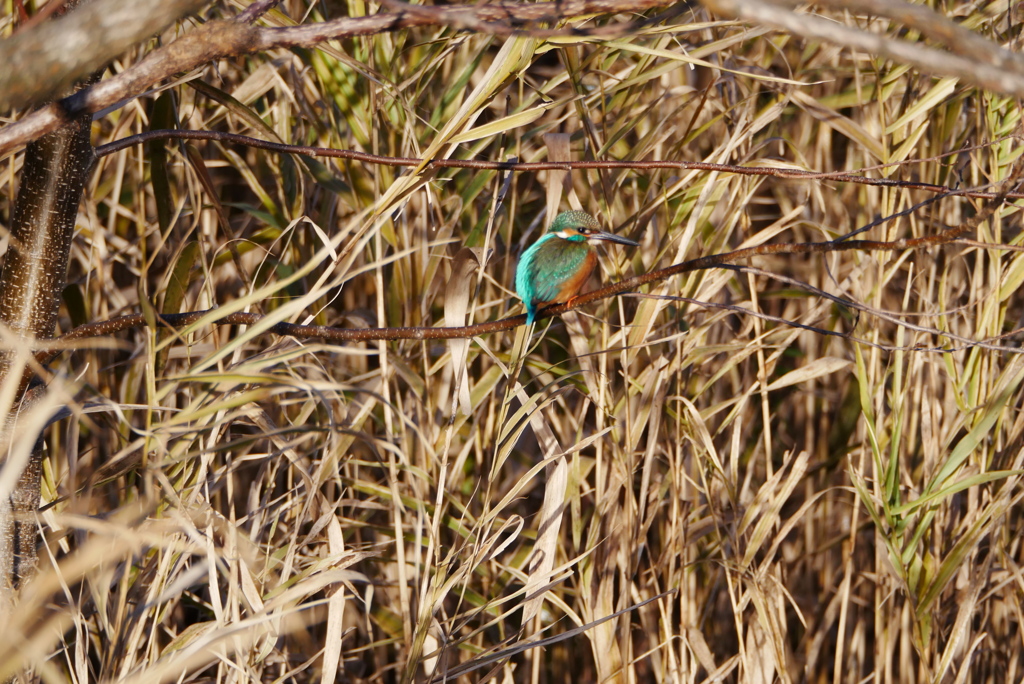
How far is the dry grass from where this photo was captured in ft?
5.34

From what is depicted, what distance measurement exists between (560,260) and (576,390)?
33 centimetres

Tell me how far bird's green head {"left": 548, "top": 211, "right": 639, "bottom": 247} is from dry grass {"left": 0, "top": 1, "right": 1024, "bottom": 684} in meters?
0.04

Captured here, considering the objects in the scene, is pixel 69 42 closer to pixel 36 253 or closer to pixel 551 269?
pixel 36 253

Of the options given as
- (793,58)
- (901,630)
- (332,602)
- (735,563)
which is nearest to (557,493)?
(332,602)

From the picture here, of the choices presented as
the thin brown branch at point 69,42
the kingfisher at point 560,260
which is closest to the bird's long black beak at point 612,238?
the kingfisher at point 560,260

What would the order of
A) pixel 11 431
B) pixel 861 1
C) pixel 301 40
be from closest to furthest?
pixel 861 1 < pixel 301 40 < pixel 11 431

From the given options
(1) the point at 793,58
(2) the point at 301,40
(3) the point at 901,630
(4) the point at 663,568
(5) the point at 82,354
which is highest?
(2) the point at 301,40

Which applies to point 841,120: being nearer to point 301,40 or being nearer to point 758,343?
point 758,343

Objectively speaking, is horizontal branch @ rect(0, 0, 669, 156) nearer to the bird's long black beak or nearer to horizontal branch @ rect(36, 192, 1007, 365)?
horizontal branch @ rect(36, 192, 1007, 365)

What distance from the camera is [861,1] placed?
2.46 feet

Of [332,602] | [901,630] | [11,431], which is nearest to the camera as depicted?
[11,431]

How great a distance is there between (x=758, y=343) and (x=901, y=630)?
0.89 meters

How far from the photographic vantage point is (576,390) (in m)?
2.05

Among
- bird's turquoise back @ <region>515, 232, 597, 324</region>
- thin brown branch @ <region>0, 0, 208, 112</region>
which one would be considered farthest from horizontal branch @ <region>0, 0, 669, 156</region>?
bird's turquoise back @ <region>515, 232, 597, 324</region>
